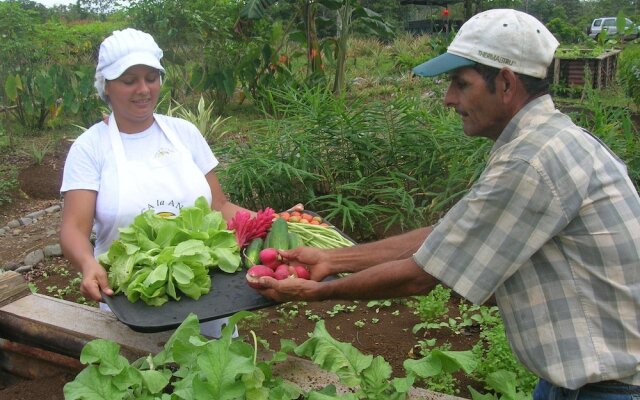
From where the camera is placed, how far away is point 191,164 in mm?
2879

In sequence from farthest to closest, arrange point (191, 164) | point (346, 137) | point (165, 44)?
point (165, 44), point (346, 137), point (191, 164)

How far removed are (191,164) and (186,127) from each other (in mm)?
186

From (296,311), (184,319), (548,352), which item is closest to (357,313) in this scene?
(296,311)

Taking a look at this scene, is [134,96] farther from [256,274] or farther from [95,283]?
[256,274]

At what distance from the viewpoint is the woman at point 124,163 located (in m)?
2.65

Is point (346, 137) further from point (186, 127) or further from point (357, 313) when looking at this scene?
point (186, 127)

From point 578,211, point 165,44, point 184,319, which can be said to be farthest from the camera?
point 165,44

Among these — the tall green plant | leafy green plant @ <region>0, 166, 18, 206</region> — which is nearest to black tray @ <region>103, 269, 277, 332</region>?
the tall green plant

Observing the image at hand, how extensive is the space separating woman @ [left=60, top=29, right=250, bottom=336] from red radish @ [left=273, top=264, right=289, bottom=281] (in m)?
0.59

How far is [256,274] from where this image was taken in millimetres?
2383

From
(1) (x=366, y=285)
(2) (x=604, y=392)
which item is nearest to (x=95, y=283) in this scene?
(1) (x=366, y=285)

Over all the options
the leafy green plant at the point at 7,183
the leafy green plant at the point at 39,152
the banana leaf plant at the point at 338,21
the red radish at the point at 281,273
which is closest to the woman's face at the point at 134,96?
the red radish at the point at 281,273

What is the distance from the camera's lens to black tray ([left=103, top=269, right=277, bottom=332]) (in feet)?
7.29

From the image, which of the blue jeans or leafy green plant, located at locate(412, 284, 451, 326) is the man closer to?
the blue jeans
